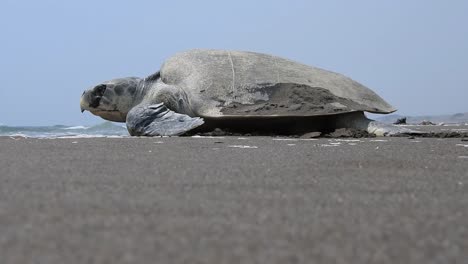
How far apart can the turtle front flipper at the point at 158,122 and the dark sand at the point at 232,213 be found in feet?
9.62

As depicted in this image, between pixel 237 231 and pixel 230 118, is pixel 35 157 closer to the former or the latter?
pixel 237 231

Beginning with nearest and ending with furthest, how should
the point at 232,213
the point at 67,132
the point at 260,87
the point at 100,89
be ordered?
the point at 232,213 < the point at 260,87 < the point at 100,89 < the point at 67,132

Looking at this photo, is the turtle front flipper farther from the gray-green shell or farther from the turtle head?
the turtle head

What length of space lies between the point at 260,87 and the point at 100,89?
226cm

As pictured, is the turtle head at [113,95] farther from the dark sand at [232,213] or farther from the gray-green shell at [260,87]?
the dark sand at [232,213]

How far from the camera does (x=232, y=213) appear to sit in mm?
1115

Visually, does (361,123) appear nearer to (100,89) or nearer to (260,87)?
(260,87)

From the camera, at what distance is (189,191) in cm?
141

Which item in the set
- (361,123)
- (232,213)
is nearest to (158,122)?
(361,123)

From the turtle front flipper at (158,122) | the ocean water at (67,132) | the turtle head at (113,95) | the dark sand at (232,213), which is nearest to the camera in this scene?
the dark sand at (232,213)

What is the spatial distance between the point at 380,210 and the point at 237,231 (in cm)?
39

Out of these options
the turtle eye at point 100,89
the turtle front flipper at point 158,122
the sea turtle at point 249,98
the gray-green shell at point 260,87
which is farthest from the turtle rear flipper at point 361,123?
the turtle eye at point 100,89

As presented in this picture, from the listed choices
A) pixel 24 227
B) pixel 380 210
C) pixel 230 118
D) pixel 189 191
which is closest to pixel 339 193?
pixel 380 210

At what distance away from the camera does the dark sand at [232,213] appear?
2.65 ft
